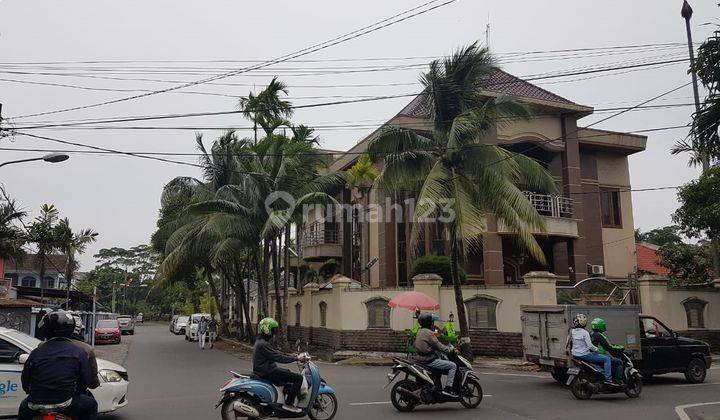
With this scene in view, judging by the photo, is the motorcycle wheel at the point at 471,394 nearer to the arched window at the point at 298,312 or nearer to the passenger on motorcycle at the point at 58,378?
the passenger on motorcycle at the point at 58,378

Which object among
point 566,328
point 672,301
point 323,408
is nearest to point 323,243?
point 672,301

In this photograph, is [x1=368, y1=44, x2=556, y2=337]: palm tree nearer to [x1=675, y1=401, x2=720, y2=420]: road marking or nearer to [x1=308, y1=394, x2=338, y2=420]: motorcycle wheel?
[x1=675, y1=401, x2=720, y2=420]: road marking

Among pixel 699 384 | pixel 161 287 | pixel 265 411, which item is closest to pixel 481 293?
pixel 699 384

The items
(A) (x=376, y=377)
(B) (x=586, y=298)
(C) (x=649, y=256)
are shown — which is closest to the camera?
(A) (x=376, y=377)

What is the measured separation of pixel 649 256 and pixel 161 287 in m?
28.9

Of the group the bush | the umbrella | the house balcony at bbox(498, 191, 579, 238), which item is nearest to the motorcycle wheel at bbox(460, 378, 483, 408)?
the umbrella

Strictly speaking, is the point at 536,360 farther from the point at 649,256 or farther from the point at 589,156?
the point at 649,256

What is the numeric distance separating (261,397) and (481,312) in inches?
523

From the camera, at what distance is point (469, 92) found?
1808cm

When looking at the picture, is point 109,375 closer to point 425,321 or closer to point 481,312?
point 425,321

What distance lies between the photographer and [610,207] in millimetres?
29625

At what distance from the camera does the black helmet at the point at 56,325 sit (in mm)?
5059

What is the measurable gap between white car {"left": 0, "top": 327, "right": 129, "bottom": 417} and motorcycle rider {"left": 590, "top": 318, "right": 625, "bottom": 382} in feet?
27.1

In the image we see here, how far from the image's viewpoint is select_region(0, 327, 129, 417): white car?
853 centimetres
